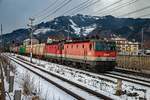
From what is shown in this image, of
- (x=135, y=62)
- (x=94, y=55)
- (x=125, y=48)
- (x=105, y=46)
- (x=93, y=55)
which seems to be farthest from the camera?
(x=125, y=48)

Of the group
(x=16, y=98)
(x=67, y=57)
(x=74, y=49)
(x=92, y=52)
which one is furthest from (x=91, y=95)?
(x=67, y=57)

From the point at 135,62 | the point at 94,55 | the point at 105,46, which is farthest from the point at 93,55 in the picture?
the point at 135,62

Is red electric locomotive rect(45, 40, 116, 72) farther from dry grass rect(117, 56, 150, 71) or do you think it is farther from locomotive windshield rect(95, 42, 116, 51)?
dry grass rect(117, 56, 150, 71)

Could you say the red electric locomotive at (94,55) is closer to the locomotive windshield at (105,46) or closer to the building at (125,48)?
the locomotive windshield at (105,46)

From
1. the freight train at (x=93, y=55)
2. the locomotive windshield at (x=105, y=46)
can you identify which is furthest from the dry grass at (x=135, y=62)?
the locomotive windshield at (x=105, y=46)

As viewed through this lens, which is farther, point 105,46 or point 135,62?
point 135,62

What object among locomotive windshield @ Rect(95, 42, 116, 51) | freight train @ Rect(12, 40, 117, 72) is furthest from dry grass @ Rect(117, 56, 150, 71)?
locomotive windshield @ Rect(95, 42, 116, 51)

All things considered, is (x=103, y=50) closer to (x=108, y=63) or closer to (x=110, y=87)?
(x=108, y=63)

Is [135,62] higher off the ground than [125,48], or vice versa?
[125,48]

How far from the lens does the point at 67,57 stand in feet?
133

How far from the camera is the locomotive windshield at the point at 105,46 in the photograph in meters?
30.2

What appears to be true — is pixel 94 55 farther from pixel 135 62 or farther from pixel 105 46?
pixel 135 62

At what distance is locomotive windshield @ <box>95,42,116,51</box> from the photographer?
99.1ft

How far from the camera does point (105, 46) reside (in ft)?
101
